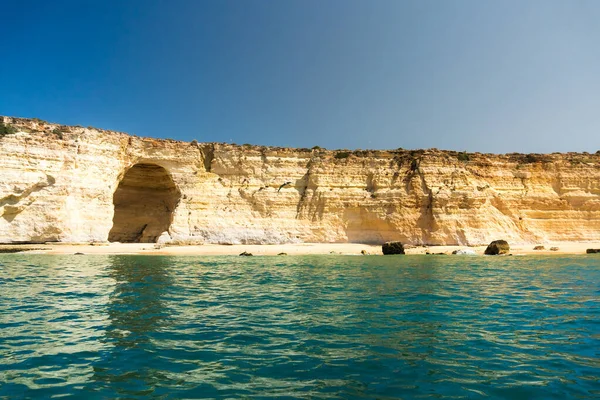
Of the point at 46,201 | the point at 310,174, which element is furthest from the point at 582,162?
the point at 46,201

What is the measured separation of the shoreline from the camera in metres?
25.1

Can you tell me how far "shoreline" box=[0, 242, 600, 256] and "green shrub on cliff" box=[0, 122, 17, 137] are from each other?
26.2 feet

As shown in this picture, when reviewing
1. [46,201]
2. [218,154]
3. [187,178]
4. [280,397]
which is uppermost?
[218,154]

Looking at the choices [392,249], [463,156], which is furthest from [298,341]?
[463,156]

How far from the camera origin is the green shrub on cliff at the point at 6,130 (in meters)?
28.1

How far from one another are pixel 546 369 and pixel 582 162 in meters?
41.9

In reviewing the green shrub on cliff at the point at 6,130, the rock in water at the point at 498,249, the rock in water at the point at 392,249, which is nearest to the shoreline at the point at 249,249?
the rock in water at the point at 392,249

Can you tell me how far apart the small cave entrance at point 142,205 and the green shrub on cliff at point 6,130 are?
406 inches

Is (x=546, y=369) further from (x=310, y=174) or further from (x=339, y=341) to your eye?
(x=310, y=174)

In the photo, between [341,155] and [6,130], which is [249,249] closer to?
[341,155]

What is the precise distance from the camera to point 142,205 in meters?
39.5

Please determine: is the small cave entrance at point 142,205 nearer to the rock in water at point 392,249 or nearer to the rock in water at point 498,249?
the rock in water at point 392,249

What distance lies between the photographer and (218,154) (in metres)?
36.6

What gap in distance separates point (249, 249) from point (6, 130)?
63.1 feet
